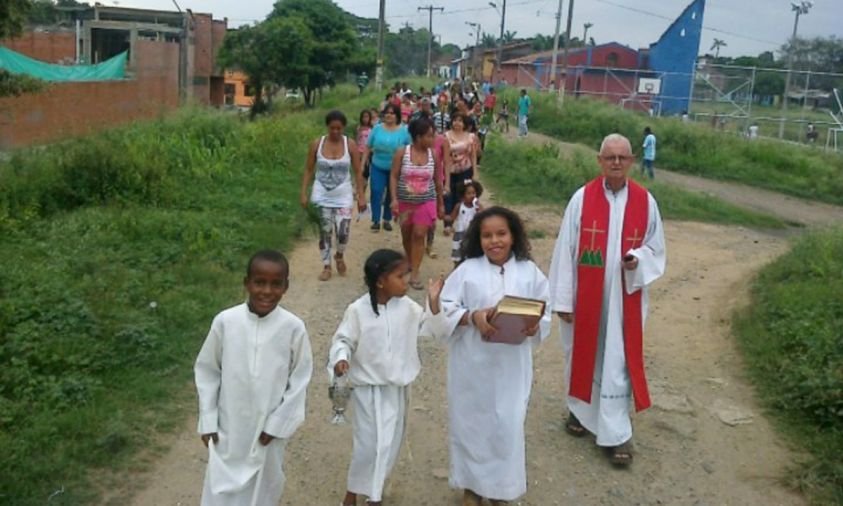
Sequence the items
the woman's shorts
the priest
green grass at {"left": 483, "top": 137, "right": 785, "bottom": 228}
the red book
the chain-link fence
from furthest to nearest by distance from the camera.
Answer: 1. the chain-link fence
2. green grass at {"left": 483, "top": 137, "right": 785, "bottom": 228}
3. the woman's shorts
4. the priest
5. the red book

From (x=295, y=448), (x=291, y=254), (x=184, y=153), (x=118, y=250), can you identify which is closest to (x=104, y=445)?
(x=295, y=448)

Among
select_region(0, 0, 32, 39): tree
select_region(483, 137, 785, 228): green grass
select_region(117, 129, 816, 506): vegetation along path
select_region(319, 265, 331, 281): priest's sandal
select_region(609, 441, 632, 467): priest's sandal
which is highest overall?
select_region(0, 0, 32, 39): tree

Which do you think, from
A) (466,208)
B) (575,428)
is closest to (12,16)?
(466,208)

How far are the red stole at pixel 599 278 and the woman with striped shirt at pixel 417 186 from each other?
342 centimetres

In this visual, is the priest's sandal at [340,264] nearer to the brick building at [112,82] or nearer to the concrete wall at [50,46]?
the brick building at [112,82]

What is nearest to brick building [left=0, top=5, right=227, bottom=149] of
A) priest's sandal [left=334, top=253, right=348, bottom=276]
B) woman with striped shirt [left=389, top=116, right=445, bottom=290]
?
priest's sandal [left=334, top=253, right=348, bottom=276]

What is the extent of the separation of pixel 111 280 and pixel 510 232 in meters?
4.59

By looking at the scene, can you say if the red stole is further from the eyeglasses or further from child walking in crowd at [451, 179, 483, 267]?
child walking in crowd at [451, 179, 483, 267]

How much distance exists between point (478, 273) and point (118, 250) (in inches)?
218

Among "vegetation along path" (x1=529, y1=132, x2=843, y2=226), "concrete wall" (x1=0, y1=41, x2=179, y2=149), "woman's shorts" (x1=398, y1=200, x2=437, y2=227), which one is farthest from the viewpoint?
"concrete wall" (x1=0, y1=41, x2=179, y2=149)

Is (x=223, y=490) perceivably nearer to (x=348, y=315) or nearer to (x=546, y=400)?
(x=348, y=315)

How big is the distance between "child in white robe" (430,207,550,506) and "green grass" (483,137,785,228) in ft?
34.3

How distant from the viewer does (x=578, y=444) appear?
17.8 ft

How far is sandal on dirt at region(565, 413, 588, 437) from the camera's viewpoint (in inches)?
217
